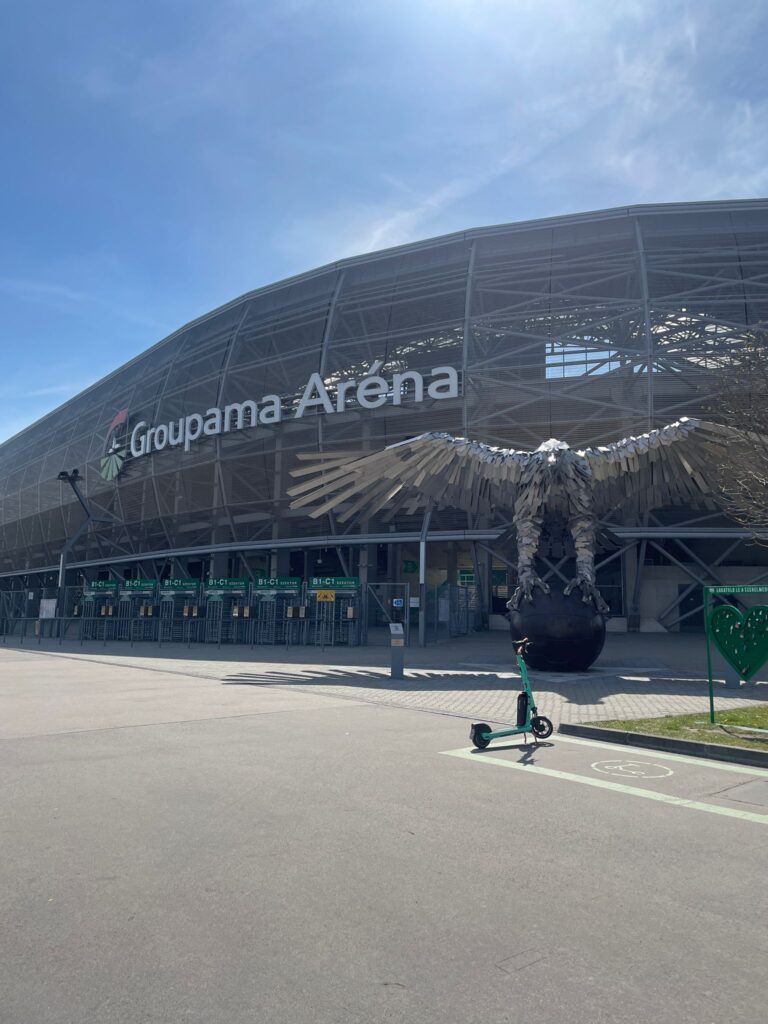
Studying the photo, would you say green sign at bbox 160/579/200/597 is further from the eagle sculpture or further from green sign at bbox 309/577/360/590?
→ the eagle sculpture

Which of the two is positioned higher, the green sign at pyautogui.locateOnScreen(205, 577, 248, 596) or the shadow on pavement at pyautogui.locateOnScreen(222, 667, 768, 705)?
the green sign at pyautogui.locateOnScreen(205, 577, 248, 596)

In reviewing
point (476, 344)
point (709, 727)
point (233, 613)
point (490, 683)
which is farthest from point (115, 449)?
point (709, 727)

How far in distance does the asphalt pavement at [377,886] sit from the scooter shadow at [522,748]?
103 millimetres


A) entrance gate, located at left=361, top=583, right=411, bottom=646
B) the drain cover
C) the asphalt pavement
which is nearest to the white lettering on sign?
entrance gate, located at left=361, top=583, right=411, bottom=646

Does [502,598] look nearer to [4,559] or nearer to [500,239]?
[500,239]

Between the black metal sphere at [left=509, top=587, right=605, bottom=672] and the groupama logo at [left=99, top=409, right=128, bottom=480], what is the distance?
30.0 m

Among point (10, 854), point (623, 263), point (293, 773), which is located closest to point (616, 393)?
point (623, 263)

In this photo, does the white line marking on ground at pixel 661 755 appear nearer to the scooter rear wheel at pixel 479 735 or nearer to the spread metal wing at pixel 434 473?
the scooter rear wheel at pixel 479 735

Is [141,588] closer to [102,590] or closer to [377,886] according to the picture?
[102,590]

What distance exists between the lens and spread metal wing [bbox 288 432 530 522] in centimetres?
1755

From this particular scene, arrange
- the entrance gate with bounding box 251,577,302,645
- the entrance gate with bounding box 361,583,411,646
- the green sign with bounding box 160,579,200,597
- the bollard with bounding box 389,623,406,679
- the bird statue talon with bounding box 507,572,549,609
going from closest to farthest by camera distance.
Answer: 1. the bollard with bounding box 389,623,406,679
2. the bird statue talon with bounding box 507,572,549,609
3. the entrance gate with bounding box 361,583,411,646
4. the entrance gate with bounding box 251,577,302,645
5. the green sign with bounding box 160,579,200,597

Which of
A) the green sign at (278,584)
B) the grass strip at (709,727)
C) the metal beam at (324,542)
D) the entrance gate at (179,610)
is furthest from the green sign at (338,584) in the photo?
the grass strip at (709,727)

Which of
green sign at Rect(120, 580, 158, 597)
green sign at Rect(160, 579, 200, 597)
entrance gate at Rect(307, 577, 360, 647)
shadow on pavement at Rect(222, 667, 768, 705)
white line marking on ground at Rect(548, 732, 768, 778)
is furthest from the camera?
green sign at Rect(120, 580, 158, 597)

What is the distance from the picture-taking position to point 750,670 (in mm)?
10930
